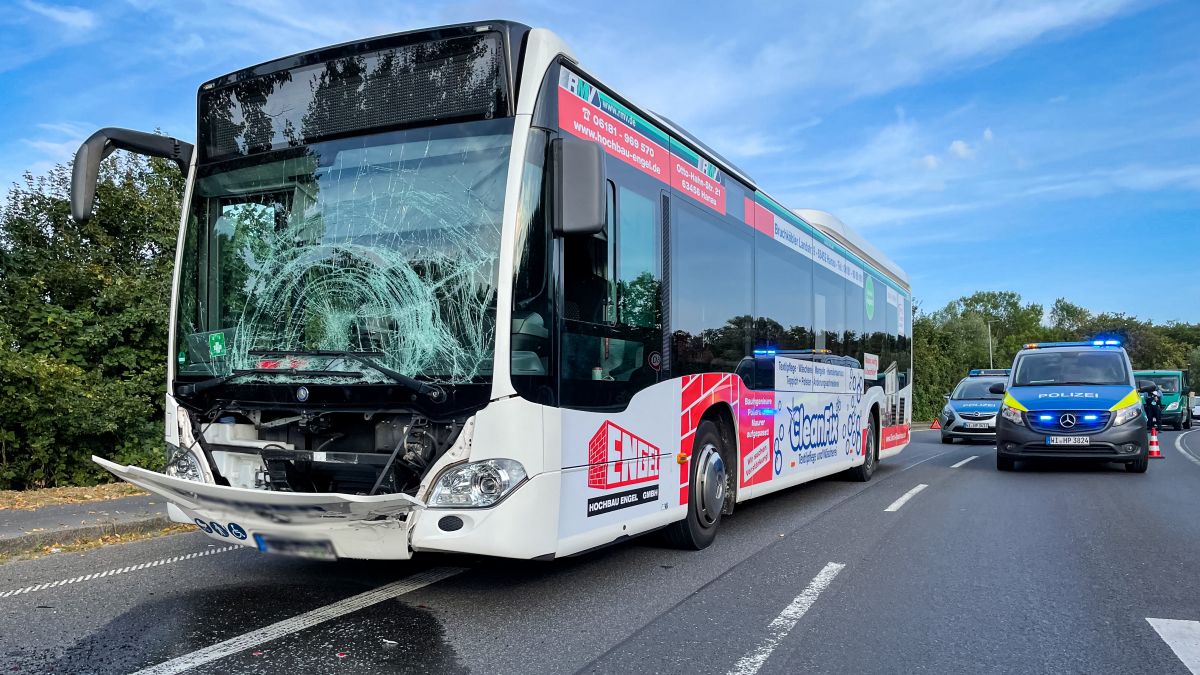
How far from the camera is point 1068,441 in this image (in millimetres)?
12656

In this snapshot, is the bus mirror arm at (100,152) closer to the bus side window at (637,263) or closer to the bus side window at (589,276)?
the bus side window at (589,276)

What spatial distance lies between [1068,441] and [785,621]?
9.81 meters

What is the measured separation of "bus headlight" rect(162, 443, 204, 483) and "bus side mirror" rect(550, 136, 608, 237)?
2579mm

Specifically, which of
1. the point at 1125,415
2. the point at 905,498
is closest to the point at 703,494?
the point at 905,498

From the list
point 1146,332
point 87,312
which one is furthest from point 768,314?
point 1146,332

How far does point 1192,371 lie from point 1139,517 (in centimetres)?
11439

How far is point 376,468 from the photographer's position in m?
4.53

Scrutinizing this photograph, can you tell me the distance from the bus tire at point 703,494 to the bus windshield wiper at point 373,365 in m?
2.57

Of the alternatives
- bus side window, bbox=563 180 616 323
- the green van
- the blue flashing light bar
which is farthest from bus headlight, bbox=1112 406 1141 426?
the green van

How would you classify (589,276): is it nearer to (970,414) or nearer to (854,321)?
(854,321)

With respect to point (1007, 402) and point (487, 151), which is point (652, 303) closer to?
point (487, 151)

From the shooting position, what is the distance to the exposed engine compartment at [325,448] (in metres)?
4.44

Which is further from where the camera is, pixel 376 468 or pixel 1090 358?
pixel 1090 358

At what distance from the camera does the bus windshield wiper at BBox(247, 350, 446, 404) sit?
4359 millimetres
